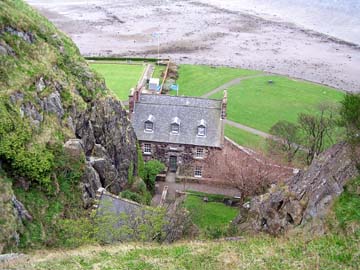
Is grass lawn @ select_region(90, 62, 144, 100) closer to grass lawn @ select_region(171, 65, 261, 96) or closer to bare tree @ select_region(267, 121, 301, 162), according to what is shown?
grass lawn @ select_region(171, 65, 261, 96)

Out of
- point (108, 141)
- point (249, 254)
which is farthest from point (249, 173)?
point (249, 254)

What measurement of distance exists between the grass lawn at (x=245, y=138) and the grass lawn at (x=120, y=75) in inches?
701

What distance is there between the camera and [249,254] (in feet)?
61.1

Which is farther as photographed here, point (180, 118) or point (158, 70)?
point (158, 70)

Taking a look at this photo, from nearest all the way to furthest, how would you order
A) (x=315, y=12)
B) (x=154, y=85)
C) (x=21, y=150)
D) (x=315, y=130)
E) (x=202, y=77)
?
(x=21, y=150)
(x=315, y=130)
(x=154, y=85)
(x=202, y=77)
(x=315, y=12)

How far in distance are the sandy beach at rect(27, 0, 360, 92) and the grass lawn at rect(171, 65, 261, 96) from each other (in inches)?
→ 176

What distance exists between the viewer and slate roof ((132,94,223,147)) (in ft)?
156

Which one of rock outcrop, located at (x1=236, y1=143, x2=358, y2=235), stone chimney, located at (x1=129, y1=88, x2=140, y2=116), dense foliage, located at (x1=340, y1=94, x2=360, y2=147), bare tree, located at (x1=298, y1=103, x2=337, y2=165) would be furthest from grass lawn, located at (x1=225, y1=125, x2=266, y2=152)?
dense foliage, located at (x1=340, y1=94, x2=360, y2=147)

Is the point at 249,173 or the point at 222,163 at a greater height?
the point at 249,173

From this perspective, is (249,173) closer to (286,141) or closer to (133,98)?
(286,141)

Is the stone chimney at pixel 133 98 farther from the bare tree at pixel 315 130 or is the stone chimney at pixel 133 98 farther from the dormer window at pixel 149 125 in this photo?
the bare tree at pixel 315 130

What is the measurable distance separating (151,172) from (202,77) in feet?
120

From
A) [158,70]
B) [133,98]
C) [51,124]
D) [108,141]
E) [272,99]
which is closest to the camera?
[51,124]

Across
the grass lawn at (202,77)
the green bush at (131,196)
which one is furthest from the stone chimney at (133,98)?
the grass lawn at (202,77)
